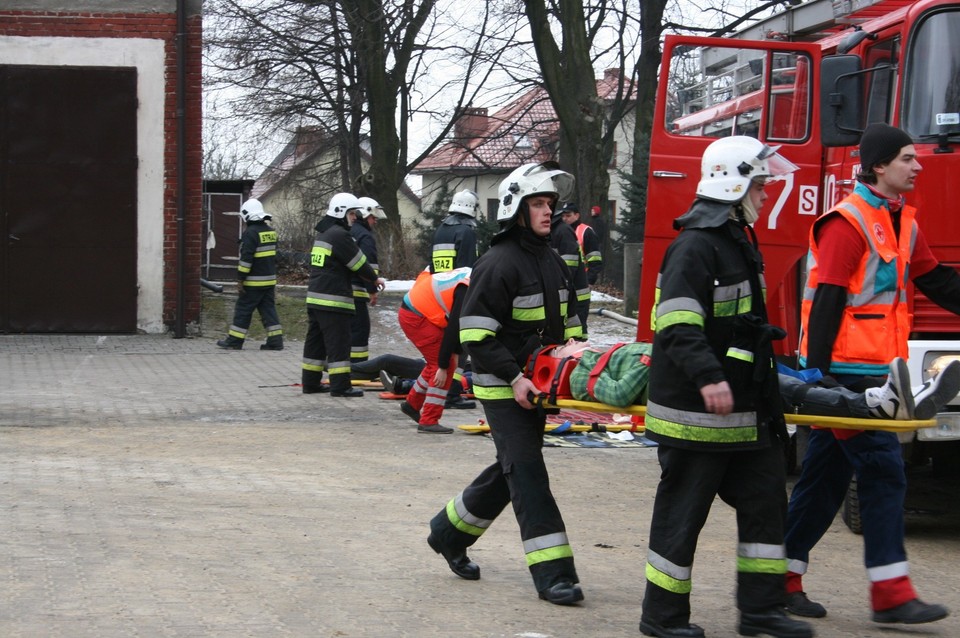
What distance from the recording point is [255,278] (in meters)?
15.7

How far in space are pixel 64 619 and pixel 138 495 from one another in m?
2.51

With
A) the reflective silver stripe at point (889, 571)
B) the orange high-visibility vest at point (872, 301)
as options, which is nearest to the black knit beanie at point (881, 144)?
the orange high-visibility vest at point (872, 301)

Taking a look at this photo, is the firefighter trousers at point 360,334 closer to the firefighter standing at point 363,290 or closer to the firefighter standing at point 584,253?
the firefighter standing at point 363,290

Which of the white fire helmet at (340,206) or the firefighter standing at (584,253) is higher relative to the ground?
the white fire helmet at (340,206)

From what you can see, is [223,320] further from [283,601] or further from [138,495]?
[283,601]

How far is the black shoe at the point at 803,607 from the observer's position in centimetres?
519

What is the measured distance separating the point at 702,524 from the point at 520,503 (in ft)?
2.99

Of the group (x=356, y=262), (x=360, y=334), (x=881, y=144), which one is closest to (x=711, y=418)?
(x=881, y=144)

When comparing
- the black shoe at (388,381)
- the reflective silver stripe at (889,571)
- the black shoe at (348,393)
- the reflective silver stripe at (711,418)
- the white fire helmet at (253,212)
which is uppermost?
the white fire helmet at (253,212)

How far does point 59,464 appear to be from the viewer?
8.25 meters

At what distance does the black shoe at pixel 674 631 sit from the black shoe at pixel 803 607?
24.5 inches

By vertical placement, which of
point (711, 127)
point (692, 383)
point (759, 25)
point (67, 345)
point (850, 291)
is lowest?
point (67, 345)

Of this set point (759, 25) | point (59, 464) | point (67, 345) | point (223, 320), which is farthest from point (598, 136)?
point (59, 464)

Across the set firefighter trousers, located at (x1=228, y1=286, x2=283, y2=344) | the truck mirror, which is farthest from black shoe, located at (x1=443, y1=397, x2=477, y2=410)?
the truck mirror
